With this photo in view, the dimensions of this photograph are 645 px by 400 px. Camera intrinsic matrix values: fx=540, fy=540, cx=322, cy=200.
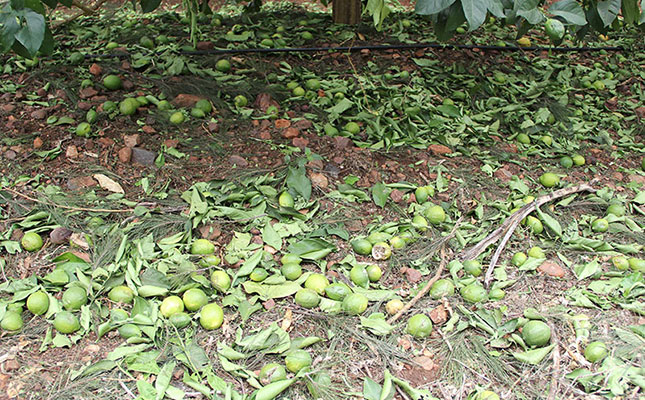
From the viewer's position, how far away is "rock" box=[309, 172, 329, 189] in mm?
3270

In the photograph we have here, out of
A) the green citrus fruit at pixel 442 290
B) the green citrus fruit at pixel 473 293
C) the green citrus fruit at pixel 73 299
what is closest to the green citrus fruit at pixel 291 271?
the green citrus fruit at pixel 442 290

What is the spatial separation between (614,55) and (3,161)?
5.51 metres

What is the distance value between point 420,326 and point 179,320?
1.06 meters

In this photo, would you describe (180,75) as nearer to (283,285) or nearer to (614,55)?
(283,285)

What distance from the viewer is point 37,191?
312 cm

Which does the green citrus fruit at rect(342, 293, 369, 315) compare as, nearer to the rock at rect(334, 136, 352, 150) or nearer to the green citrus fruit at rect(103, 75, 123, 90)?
the rock at rect(334, 136, 352, 150)

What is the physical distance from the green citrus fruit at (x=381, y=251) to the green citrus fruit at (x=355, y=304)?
14.7 inches

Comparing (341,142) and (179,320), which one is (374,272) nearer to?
(179,320)

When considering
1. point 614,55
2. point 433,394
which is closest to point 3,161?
point 433,394

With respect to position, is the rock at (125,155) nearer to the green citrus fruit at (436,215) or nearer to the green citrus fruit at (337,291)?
the green citrus fruit at (337,291)

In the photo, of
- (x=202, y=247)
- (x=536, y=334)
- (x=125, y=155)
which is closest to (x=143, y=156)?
(x=125, y=155)

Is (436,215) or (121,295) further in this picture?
(436,215)

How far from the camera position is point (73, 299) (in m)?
2.43

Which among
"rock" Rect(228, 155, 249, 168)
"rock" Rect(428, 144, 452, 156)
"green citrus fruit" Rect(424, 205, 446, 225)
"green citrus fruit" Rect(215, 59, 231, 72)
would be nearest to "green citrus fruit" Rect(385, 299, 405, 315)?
"green citrus fruit" Rect(424, 205, 446, 225)
